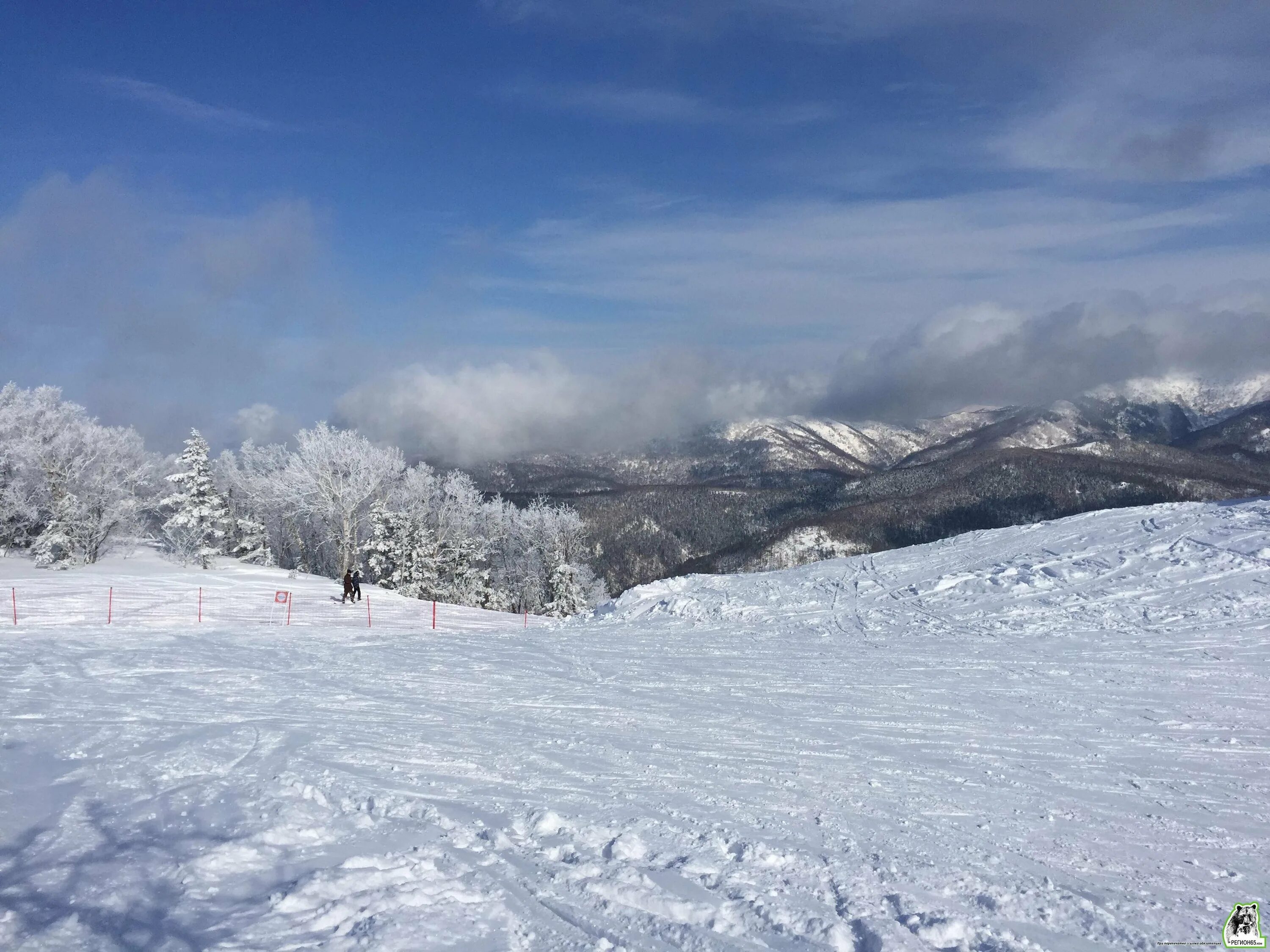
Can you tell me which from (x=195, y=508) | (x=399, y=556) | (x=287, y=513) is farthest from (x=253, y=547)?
(x=399, y=556)

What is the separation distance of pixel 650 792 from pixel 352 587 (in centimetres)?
2256

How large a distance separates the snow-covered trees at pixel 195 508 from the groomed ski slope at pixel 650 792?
23.7 metres

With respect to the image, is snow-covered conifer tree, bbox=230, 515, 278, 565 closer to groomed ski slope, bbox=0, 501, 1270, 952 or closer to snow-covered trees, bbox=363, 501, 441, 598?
snow-covered trees, bbox=363, 501, 441, 598

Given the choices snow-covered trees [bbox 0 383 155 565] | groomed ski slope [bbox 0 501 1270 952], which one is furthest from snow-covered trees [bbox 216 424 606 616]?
groomed ski slope [bbox 0 501 1270 952]

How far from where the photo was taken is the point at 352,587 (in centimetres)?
2736

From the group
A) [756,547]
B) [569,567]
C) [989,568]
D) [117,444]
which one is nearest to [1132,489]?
[756,547]

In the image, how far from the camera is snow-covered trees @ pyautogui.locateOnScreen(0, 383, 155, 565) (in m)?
36.6

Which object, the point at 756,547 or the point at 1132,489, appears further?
the point at 1132,489

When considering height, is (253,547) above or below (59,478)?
below

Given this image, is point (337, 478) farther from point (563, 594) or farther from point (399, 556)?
point (563, 594)

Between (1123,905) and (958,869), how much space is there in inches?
43.3

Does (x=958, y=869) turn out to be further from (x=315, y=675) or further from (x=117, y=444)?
(x=117, y=444)

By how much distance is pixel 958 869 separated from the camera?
5.80 m

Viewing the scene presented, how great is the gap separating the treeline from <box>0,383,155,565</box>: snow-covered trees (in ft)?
0.26
